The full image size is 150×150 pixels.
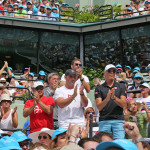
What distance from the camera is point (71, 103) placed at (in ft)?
22.2

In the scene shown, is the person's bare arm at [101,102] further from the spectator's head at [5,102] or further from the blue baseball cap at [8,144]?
the spectator's head at [5,102]

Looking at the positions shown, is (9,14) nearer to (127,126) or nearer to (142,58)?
(142,58)

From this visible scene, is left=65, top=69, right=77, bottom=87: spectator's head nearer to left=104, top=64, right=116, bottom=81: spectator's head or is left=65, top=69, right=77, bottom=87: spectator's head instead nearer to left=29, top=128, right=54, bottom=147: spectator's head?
left=104, top=64, right=116, bottom=81: spectator's head

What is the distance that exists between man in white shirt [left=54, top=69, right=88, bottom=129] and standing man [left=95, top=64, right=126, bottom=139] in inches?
12.3

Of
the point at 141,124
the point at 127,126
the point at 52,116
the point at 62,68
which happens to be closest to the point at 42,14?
the point at 62,68

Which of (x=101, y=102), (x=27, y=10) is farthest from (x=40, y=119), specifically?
(x=27, y=10)

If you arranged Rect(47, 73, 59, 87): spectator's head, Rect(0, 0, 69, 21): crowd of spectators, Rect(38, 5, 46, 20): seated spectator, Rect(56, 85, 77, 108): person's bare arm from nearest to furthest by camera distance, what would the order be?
Rect(56, 85, 77, 108): person's bare arm → Rect(47, 73, 59, 87): spectator's head → Rect(0, 0, 69, 21): crowd of spectators → Rect(38, 5, 46, 20): seated spectator

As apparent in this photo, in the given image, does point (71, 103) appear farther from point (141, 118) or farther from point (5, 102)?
point (5, 102)

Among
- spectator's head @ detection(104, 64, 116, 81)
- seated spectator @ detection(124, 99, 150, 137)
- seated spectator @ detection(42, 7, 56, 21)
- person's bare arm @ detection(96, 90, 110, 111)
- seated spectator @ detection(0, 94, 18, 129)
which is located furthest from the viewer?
seated spectator @ detection(42, 7, 56, 21)

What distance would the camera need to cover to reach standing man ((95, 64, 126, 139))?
6231 millimetres

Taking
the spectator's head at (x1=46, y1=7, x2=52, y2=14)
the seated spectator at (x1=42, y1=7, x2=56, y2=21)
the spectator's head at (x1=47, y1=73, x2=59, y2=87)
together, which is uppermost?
the spectator's head at (x1=46, y1=7, x2=52, y2=14)

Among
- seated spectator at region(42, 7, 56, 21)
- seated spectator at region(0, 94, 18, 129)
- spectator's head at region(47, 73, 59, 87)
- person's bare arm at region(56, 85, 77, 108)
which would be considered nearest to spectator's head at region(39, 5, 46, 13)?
seated spectator at region(42, 7, 56, 21)

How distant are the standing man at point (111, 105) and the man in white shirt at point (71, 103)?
1.03 ft

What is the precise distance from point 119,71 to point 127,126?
930cm
